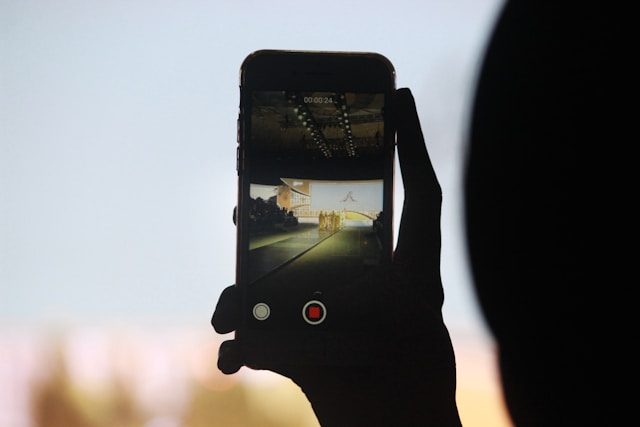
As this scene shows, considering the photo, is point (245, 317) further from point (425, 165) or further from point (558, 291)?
point (558, 291)

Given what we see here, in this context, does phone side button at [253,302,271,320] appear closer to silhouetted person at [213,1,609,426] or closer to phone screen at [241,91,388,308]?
phone screen at [241,91,388,308]

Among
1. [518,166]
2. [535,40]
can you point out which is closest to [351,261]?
[518,166]

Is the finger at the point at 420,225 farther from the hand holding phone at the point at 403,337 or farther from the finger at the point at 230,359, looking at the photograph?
the finger at the point at 230,359

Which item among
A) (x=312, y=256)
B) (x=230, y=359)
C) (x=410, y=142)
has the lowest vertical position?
(x=230, y=359)

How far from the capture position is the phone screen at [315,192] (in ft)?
2.09

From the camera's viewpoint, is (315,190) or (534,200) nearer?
(315,190)

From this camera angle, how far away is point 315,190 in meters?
0.64

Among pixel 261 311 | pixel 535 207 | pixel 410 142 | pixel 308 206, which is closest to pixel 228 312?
pixel 261 311

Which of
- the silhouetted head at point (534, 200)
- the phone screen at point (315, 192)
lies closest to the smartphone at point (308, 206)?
the phone screen at point (315, 192)

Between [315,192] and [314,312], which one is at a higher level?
[315,192]

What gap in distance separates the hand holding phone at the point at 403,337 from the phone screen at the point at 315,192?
0.04 m

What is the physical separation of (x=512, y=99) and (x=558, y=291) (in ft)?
0.90

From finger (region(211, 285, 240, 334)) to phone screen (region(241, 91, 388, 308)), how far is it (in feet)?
0.09

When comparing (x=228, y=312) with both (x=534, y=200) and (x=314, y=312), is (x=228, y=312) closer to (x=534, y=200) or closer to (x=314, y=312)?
(x=314, y=312)
